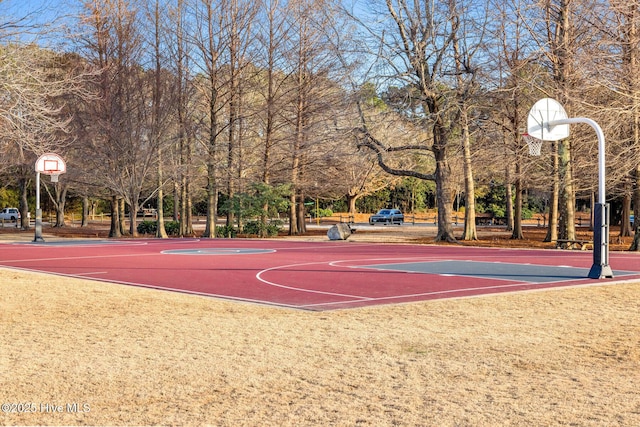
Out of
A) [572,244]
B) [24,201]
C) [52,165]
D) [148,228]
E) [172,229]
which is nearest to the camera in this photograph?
[572,244]

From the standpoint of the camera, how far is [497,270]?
808 inches

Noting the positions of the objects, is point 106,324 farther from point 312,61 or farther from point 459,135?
point 312,61

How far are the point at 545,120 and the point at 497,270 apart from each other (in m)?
4.14

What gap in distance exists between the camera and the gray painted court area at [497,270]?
18.6 metres

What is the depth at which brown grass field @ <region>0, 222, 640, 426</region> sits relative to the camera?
6465 mm

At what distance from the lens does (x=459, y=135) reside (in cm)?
3834

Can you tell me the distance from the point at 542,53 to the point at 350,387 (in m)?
25.2

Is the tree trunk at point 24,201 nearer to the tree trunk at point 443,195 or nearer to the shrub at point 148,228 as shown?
the shrub at point 148,228

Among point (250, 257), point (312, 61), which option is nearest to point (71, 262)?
point (250, 257)

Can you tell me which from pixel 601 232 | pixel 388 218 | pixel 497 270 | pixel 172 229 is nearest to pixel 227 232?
pixel 172 229

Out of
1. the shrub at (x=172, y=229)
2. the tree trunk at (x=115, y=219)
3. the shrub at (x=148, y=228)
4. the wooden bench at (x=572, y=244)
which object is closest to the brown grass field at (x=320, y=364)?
the wooden bench at (x=572, y=244)

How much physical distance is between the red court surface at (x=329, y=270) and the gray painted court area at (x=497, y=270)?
0.08 ft

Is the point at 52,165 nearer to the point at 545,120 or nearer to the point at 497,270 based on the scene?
the point at 497,270

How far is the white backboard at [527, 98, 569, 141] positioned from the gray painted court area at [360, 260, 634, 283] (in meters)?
3.32
